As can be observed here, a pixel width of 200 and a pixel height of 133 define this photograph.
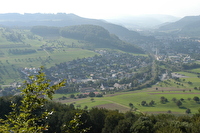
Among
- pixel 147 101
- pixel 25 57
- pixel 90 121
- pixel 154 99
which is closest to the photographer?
pixel 90 121

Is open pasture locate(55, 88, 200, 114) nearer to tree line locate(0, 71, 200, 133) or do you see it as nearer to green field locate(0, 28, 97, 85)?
tree line locate(0, 71, 200, 133)

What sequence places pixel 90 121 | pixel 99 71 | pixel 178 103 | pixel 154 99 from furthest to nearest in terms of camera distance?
pixel 99 71 → pixel 154 99 → pixel 178 103 → pixel 90 121

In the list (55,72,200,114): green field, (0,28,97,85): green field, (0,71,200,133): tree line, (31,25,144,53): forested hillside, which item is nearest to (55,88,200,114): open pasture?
(55,72,200,114): green field

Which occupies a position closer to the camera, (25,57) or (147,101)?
(147,101)

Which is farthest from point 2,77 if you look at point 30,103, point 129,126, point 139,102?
point 30,103

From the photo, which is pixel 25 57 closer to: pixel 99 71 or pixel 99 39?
pixel 99 71

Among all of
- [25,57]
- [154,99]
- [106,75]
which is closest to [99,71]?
[106,75]

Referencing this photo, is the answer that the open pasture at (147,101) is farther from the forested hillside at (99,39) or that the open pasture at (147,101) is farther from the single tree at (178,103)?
the forested hillside at (99,39)

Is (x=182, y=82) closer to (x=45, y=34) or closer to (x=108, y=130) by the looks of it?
(x=108, y=130)

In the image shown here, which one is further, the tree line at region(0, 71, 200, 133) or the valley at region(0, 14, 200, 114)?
the valley at region(0, 14, 200, 114)

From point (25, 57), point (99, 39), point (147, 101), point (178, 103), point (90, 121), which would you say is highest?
point (99, 39)

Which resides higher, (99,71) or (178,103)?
(178,103)

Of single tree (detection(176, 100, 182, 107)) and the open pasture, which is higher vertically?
single tree (detection(176, 100, 182, 107))
